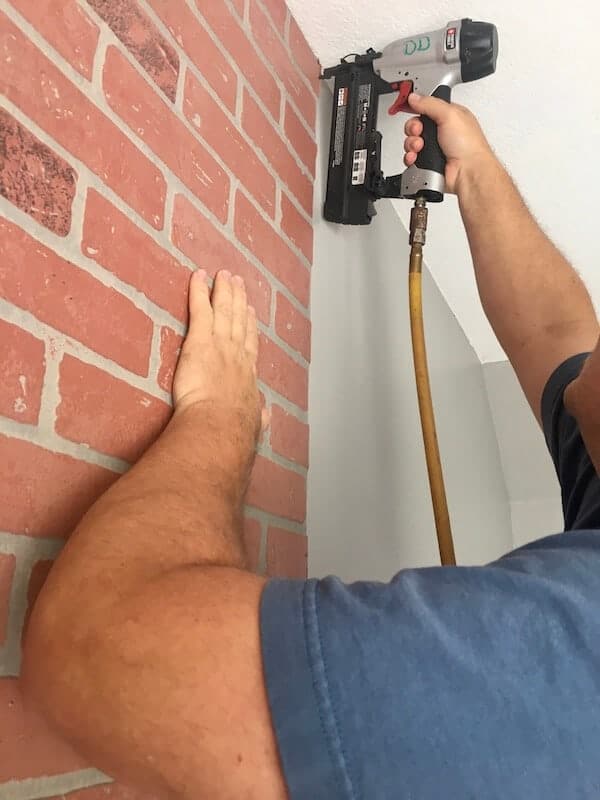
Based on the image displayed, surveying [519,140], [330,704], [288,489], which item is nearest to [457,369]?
[519,140]

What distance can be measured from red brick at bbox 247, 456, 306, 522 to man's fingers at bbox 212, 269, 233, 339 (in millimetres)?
188

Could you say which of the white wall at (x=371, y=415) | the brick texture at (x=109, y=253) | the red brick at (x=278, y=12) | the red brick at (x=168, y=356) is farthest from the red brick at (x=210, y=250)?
the red brick at (x=278, y=12)

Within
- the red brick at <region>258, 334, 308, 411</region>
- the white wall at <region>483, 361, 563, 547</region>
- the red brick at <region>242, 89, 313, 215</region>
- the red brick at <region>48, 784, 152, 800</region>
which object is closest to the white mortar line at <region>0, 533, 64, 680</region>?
the red brick at <region>48, 784, 152, 800</region>

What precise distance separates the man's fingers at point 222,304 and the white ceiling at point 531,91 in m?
0.59

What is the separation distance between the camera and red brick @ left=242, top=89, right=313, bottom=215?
0.96m

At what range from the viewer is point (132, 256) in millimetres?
667

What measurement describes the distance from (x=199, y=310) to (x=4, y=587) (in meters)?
0.37

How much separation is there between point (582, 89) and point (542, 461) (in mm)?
1094

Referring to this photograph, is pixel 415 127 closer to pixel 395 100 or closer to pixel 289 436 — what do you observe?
pixel 395 100

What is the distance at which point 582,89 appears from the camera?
45.9 inches

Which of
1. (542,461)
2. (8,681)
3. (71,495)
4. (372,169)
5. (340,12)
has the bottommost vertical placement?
(8,681)

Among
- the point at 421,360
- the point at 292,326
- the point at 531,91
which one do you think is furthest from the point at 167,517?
the point at 531,91

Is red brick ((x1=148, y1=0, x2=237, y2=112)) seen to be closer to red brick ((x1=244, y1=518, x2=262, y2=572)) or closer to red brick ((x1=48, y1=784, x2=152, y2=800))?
red brick ((x1=244, y1=518, x2=262, y2=572))

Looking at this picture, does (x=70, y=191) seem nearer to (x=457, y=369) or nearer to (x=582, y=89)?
(x=582, y=89)
